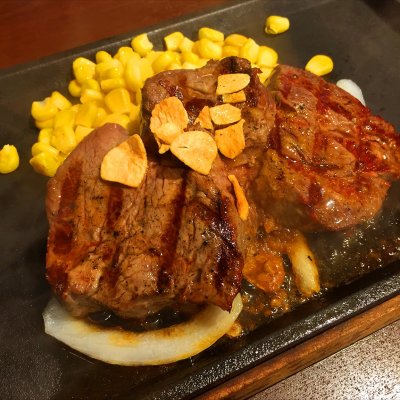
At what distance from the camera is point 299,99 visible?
9.13ft

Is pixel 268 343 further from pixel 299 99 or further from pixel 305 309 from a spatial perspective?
pixel 299 99

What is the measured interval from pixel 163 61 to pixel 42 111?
103 cm

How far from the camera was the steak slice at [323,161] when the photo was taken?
2562mm

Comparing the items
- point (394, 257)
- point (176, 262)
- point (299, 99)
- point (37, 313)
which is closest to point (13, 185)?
point (37, 313)

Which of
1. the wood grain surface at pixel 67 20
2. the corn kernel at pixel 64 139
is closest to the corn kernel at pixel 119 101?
the corn kernel at pixel 64 139

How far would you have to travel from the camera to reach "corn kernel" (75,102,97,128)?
11.0 ft

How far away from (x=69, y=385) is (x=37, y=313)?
1.59 feet

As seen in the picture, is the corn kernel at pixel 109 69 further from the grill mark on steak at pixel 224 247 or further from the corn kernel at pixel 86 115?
the grill mark on steak at pixel 224 247

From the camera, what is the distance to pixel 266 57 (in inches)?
145

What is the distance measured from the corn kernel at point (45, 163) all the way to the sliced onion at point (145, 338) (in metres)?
1.10

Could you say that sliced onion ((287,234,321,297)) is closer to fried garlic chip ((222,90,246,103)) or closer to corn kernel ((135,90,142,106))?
fried garlic chip ((222,90,246,103))

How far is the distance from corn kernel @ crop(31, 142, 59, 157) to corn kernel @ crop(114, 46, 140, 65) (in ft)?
3.17

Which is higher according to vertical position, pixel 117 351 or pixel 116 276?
pixel 116 276

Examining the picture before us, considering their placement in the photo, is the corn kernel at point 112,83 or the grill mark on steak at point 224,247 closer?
the grill mark on steak at point 224,247
